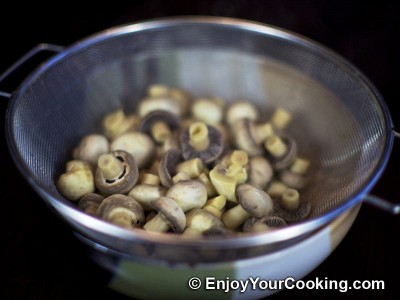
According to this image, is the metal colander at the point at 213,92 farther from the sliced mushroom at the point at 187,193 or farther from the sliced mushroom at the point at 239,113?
the sliced mushroom at the point at 187,193

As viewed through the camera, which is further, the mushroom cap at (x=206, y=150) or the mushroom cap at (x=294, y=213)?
the mushroom cap at (x=206, y=150)

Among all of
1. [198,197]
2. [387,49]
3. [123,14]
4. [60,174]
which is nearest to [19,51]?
[123,14]

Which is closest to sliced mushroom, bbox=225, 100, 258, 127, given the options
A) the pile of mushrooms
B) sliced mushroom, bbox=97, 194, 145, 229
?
the pile of mushrooms

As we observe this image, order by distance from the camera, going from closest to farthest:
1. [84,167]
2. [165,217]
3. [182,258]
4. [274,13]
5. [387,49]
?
1. [182,258]
2. [165,217]
3. [84,167]
4. [387,49]
5. [274,13]

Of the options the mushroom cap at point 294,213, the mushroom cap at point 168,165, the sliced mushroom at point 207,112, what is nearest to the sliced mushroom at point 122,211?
the mushroom cap at point 168,165

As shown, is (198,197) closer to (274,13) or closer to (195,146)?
(195,146)

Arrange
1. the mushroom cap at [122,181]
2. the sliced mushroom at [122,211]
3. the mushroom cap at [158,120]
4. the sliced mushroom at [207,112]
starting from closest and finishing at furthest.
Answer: the sliced mushroom at [122,211] → the mushroom cap at [122,181] → the mushroom cap at [158,120] → the sliced mushroom at [207,112]
